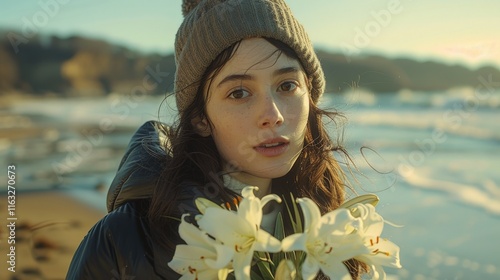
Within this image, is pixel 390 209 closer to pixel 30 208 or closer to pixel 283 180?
pixel 30 208

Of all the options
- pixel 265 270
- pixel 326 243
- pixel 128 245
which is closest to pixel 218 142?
pixel 128 245

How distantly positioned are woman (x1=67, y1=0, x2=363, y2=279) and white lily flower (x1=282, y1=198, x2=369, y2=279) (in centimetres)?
68

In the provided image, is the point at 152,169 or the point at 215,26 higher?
the point at 215,26

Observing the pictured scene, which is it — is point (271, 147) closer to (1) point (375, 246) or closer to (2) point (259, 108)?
(2) point (259, 108)

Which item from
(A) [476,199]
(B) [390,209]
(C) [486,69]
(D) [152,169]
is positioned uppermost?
(D) [152,169]

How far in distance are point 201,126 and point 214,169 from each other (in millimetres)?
205

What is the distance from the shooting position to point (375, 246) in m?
1.88

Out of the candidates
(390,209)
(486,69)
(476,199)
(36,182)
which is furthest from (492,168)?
(486,69)

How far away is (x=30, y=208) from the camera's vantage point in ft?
27.2

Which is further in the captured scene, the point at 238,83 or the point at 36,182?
the point at 36,182

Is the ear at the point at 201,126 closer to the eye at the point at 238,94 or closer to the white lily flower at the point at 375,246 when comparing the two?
the eye at the point at 238,94

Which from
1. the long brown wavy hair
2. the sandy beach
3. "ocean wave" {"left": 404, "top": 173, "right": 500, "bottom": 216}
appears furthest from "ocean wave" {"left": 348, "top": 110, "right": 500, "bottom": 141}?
the long brown wavy hair

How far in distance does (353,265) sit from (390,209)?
627cm

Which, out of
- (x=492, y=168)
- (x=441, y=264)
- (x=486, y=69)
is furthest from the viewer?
(x=486, y=69)
